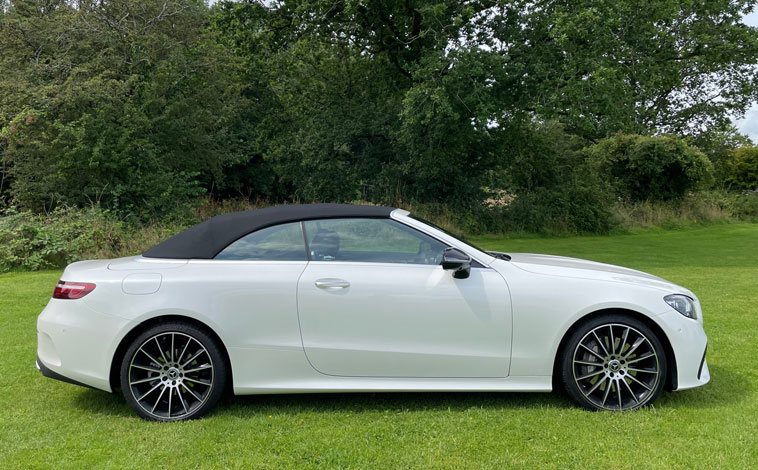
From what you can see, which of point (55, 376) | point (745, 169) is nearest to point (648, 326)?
point (55, 376)

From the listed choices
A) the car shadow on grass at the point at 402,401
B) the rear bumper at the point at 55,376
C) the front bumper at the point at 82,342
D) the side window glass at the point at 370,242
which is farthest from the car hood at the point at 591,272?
the rear bumper at the point at 55,376

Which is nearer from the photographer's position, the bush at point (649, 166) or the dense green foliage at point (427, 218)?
the dense green foliage at point (427, 218)

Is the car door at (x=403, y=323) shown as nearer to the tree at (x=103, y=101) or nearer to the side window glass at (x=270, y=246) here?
the side window glass at (x=270, y=246)

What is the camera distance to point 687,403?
13.9 feet

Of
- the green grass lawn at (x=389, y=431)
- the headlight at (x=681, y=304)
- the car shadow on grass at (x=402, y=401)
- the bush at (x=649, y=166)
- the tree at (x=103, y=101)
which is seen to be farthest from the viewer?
the bush at (x=649, y=166)

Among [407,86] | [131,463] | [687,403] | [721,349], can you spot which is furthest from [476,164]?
[131,463]

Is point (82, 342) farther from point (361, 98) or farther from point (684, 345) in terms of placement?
point (361, 98)

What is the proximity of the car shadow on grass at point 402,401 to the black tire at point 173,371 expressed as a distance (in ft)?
0.75

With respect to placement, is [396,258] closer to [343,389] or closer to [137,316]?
[343,389]

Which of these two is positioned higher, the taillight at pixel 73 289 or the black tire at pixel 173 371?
the taillight at pixel 73 289

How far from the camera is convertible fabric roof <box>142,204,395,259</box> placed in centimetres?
424

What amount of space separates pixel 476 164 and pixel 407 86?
3.93 meters

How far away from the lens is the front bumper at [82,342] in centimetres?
396

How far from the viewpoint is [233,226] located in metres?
4.33
